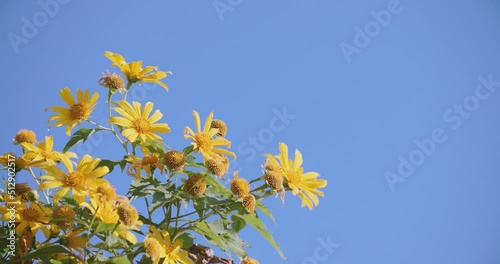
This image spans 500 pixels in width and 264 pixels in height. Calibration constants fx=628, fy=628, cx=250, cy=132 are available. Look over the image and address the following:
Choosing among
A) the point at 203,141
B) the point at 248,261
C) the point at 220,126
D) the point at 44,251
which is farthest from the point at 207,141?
the point at 44,251

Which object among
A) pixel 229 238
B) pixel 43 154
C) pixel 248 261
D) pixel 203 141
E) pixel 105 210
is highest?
pixel 43 154

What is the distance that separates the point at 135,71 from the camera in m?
2.10

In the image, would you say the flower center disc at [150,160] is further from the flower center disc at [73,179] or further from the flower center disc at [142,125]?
the flower center disc at [73,179]

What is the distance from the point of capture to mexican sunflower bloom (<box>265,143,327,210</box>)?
1.98 metres

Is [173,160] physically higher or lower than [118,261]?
higher

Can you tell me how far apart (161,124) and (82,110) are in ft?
0.89

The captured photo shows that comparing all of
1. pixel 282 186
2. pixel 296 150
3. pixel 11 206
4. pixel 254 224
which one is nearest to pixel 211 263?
pixel 254 224

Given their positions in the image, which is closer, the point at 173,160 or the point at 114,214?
the point at 114,214

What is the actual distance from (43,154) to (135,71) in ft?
1.41

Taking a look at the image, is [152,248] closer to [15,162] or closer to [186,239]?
[186,239]

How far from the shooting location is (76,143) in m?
1.92

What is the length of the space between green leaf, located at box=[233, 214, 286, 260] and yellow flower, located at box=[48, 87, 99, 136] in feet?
1.92

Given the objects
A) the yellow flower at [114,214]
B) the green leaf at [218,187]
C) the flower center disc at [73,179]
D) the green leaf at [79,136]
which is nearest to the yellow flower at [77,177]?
the flower center disc at [73,179]

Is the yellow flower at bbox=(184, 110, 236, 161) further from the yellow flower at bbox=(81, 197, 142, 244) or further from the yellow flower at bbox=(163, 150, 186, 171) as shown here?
the yellow flower at bbox=(81, 197, 142, 244)
